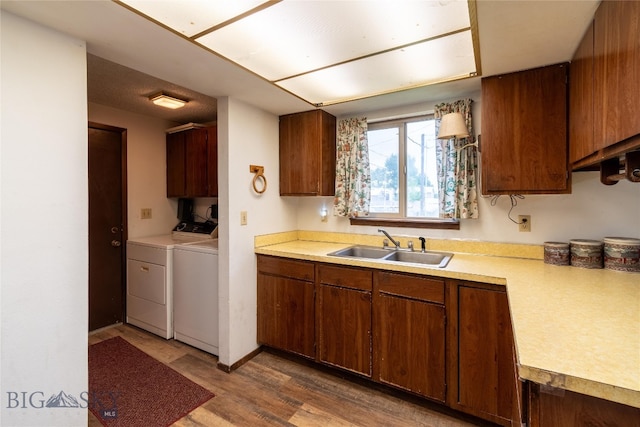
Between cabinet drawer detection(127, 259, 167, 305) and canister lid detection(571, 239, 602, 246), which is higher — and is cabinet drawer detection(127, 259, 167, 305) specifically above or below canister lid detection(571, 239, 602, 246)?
below

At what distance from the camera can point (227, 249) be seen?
235cm

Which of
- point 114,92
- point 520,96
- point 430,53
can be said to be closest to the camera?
point 430,53

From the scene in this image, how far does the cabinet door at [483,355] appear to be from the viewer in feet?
5.36

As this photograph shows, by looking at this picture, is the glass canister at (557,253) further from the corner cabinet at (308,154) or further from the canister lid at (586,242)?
the corner cabinet at (308,154)

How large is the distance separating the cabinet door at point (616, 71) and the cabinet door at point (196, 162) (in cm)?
311

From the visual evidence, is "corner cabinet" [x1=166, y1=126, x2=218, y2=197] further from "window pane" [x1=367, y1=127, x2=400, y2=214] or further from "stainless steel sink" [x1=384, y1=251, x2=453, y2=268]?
"stainless steel sink" [x1=384, y1=251, x2=453, y2=268]

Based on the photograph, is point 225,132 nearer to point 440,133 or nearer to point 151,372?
point 440,133

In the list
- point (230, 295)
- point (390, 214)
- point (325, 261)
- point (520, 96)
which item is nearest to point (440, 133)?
point (520, 96)

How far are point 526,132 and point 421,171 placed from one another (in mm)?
832

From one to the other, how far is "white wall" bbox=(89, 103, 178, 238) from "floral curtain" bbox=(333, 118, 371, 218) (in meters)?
2.21

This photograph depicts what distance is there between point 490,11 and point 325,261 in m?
1.73

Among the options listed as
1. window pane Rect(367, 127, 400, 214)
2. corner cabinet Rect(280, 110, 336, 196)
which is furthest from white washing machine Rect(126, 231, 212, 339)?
window pane Rect(367, 127, 400, 214)

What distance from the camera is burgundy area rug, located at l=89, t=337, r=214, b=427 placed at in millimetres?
1834

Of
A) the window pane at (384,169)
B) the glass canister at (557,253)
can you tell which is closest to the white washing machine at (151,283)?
the window pane at (384,169)
